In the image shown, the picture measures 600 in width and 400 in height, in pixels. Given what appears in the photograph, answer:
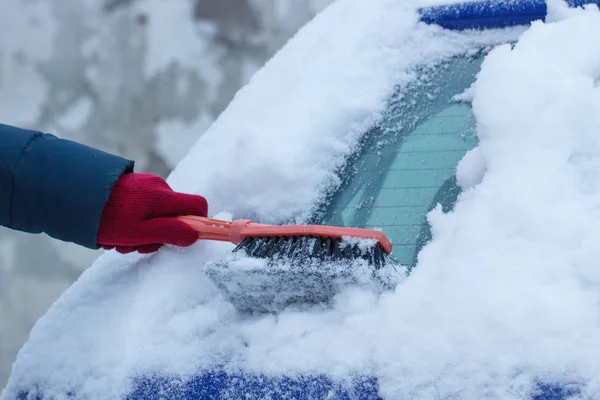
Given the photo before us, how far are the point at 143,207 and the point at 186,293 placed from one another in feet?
0.56

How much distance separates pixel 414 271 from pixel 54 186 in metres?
0.62

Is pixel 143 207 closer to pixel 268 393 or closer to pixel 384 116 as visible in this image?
pixel 268 393

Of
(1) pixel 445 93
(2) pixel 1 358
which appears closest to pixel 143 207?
(1) pixel 445 93

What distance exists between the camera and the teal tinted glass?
110cm

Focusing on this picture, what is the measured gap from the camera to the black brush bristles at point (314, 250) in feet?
3.05

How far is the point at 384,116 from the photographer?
131 centimetres

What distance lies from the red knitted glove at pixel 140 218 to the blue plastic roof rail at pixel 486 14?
31.5 inches

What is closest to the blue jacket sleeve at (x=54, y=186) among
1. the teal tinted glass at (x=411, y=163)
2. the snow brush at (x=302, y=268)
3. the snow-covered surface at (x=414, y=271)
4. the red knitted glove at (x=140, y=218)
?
the red knitted glove at (x=140, y=218)

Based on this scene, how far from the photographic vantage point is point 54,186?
3.44 ft

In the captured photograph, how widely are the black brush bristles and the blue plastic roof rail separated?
74 cm

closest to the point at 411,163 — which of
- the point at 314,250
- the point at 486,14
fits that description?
the point at 314,250

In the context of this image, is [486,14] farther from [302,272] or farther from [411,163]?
[302,272]

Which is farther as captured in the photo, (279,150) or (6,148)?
(279,150)

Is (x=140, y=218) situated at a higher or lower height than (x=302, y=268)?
higher
